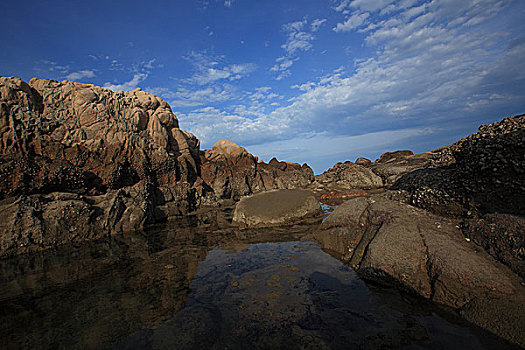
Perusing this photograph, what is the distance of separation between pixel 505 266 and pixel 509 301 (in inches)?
31.1

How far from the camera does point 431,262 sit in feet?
13.3

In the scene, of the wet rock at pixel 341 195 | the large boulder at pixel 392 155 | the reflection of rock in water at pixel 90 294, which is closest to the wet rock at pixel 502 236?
the reflection of rock in water at pixel 90 294

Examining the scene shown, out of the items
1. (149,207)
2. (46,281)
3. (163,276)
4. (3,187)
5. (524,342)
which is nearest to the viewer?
(524,342)

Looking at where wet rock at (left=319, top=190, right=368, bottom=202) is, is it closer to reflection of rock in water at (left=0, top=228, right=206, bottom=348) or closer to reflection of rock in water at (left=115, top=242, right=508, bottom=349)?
reflection of rock in water at (left=0, top=228, right=206, bottom=348)

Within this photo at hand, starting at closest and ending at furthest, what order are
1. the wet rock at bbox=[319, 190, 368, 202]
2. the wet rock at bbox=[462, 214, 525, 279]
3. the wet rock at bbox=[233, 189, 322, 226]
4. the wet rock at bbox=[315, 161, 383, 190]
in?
the wet rock at bbox=[462, 214, 525, 279] → the wet rock at bbox=[233, 189, 322, 226] → the wet rock at bbox=[319, 190, 368, 202] → the wet rock at bbox=[315, 161, 383, 190]

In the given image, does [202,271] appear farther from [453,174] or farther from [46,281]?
[453,174]

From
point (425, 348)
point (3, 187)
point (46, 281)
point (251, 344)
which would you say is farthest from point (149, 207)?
point (425, 348)

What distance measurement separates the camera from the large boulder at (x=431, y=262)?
3.15 m

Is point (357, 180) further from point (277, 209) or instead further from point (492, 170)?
point (492, 170)

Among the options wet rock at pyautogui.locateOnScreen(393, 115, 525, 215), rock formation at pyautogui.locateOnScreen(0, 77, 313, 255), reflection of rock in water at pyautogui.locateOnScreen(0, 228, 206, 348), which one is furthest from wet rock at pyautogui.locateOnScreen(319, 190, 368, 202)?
reflection of rock in water at pyautogui.locateOnScreen(0, 228, 206, 348)

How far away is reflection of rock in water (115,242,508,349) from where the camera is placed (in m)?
3.09

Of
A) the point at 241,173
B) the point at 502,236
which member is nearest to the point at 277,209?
the point at 502,236

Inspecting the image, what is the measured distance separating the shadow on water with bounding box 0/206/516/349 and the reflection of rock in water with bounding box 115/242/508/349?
2 centimetres

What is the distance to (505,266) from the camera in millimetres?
3658
